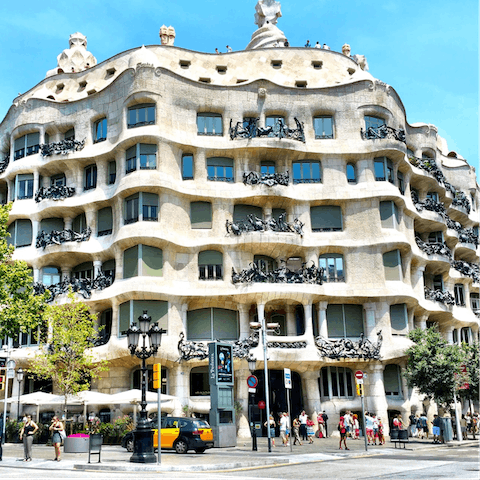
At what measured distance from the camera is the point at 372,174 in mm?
44719

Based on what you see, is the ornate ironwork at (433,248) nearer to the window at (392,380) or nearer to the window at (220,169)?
the window at (392,380)

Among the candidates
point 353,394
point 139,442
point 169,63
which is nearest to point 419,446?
point 353,394

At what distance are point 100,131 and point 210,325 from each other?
15488 millimetres

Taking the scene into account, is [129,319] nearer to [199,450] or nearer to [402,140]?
[199,450]

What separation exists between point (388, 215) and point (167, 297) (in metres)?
15.8

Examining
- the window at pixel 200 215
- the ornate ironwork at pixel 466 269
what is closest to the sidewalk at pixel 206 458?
the window at pixel 200 215

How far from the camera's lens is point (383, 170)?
45031mm

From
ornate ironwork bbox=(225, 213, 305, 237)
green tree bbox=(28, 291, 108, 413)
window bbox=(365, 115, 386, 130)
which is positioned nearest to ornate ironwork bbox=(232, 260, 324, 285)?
ornate ironwork bbox=(225, 213, 305, 237)

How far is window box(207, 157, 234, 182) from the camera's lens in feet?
145

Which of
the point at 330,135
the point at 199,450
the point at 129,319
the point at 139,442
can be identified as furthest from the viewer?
the point at 330,135

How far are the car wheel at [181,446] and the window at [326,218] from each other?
19707 mm

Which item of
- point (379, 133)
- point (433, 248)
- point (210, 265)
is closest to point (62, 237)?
point (210, 265)

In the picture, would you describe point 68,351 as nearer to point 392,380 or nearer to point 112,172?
point 112,172

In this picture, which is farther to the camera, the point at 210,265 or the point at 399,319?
the point at 399,319
